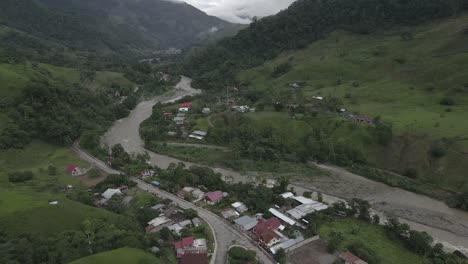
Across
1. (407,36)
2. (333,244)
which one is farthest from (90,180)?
(407,36)

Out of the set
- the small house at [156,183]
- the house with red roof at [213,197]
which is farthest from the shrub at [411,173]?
the small house at [156,183]

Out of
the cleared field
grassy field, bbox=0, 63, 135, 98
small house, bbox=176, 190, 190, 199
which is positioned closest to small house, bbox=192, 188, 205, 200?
small house, bbox=176, 190, 190, 199

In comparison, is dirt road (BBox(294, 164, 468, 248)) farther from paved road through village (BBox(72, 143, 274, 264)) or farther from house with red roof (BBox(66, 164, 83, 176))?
house with red roof (BBox(66, 164, 83, 176))

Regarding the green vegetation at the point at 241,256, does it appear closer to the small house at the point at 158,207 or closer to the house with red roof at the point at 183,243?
the house with red roof at the point at 183,243

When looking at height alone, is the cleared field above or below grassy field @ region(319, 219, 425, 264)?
above

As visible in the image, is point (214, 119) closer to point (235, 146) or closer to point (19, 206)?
point (235, 146)

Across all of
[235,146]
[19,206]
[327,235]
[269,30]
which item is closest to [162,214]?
[19,206]

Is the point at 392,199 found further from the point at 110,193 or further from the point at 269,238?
the point at 110,193
